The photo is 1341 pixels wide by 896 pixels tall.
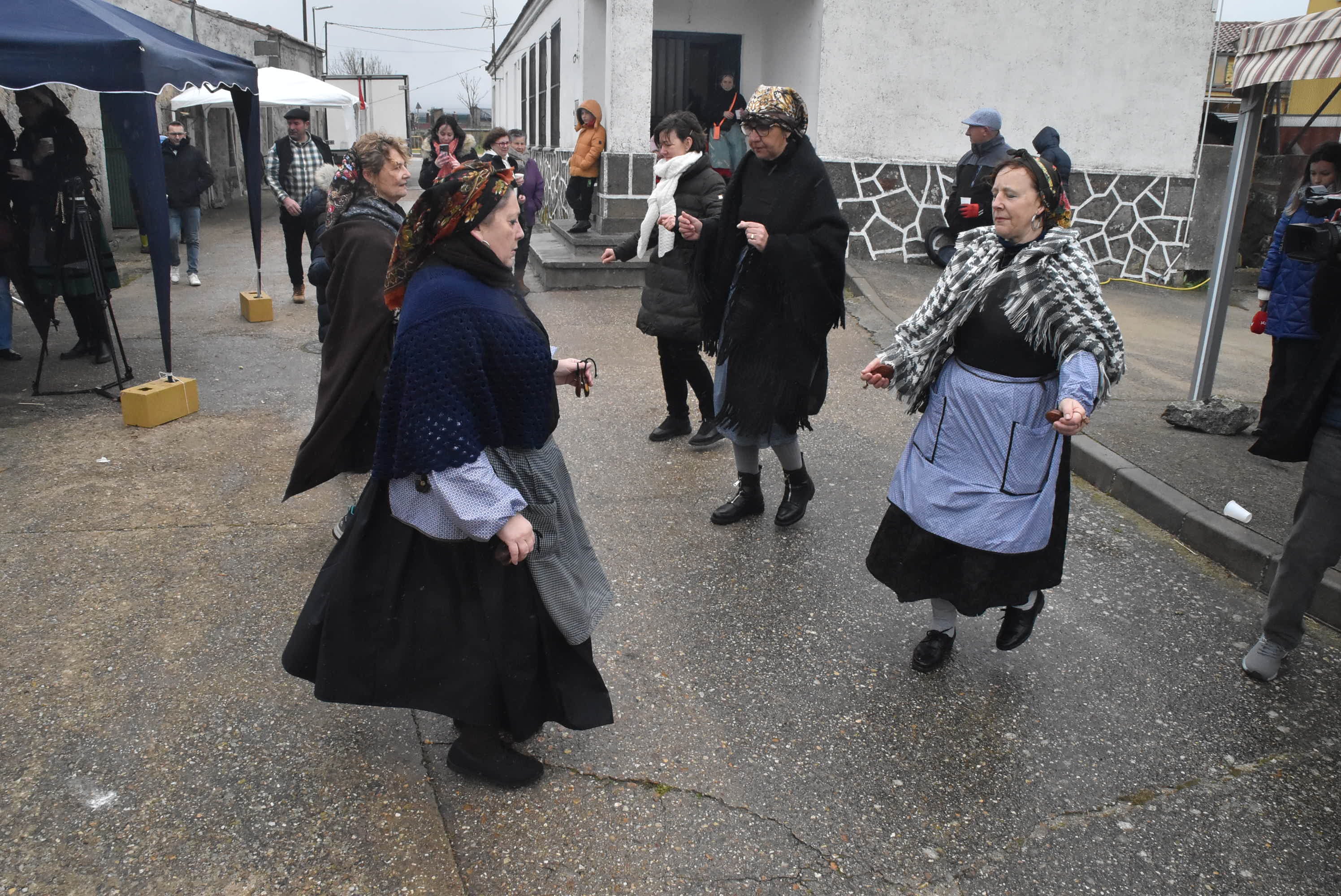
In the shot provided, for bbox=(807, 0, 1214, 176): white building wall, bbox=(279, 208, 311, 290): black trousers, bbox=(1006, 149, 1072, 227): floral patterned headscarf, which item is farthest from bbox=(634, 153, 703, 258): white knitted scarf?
bbox=(807, 0, 1214, 176): white building wall

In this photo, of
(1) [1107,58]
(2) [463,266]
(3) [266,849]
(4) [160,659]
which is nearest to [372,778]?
(3) [266,849]

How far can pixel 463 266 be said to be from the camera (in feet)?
7.47

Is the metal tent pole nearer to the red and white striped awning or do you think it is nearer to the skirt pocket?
the red and white striped awning

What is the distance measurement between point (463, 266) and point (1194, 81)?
12.2 meters

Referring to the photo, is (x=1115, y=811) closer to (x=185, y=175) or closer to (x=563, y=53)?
(x=185, y=175)

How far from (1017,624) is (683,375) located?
8.87 ft

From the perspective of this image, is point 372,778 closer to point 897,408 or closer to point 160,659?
point 160,659

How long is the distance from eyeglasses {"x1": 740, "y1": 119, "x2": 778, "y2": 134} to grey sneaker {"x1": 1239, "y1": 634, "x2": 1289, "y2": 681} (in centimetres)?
265

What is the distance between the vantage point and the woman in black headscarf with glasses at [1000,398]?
291cm

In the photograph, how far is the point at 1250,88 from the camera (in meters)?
5.48

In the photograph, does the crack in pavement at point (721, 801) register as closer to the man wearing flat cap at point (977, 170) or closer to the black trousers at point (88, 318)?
the man wearing flat cap at point (977, 170)

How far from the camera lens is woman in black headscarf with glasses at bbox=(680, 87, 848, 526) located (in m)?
3.99

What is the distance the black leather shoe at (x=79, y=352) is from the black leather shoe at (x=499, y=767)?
A: 6.02m

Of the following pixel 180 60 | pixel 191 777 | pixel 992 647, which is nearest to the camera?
pixel 191 777
